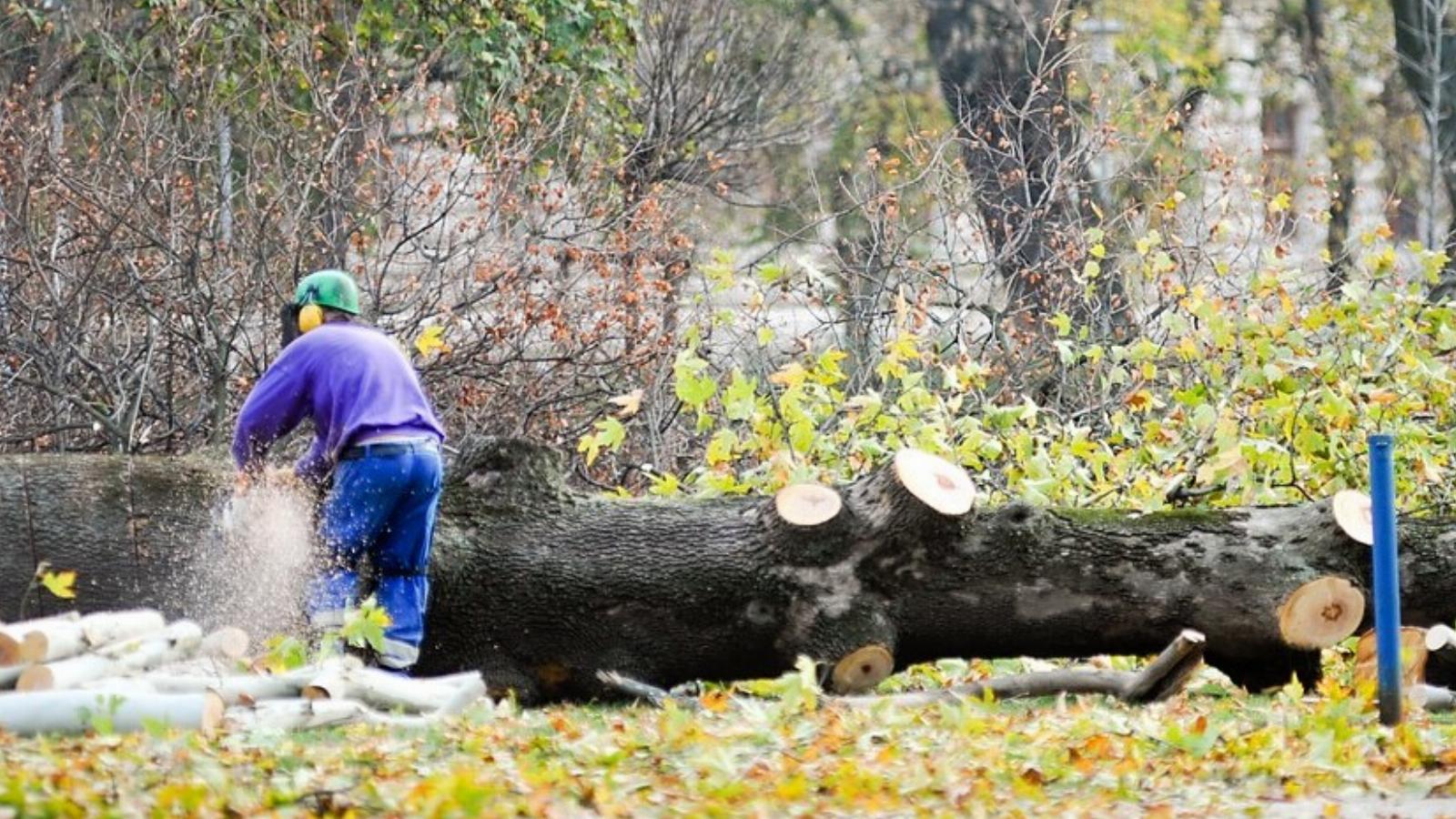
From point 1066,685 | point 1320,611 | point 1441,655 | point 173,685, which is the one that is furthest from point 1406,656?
point 173,685

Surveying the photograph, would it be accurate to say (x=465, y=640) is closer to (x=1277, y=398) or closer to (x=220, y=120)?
(x=1277, y=398)

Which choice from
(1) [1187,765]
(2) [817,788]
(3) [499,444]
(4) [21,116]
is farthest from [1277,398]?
(4) [21,116]

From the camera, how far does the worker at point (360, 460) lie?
8945 millimetres

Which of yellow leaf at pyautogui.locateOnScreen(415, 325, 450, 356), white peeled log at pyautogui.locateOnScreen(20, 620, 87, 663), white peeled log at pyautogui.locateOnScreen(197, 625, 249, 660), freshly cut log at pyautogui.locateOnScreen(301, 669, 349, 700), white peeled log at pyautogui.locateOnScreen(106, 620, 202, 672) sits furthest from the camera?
yellow leaf at pyautogui.locateOnScreen(415, 325, 450, 356)

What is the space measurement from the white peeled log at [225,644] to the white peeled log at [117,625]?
0.58 ft

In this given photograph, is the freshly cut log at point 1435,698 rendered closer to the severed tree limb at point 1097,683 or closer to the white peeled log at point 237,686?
the severed tree limb at point 1097,683

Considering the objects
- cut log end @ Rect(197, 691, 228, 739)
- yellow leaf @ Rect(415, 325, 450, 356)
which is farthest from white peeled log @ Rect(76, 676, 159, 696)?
yellow leaf @ Rect(415, 325, 450, 356)

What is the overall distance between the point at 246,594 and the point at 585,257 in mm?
5241

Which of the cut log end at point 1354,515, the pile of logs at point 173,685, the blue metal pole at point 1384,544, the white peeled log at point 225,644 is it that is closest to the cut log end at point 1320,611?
the cut log end at point 1354,515

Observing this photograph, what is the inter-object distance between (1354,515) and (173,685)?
4534 mm

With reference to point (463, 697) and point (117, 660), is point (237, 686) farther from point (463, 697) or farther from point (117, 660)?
point (463, 697)

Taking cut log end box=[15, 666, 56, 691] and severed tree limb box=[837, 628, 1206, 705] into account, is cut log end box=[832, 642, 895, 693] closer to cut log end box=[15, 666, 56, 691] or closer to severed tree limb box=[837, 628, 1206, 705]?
severed tree limb box=[837, 628, 1206, 705]

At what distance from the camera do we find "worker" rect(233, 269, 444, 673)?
8.95 meters

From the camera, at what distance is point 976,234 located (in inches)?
595
